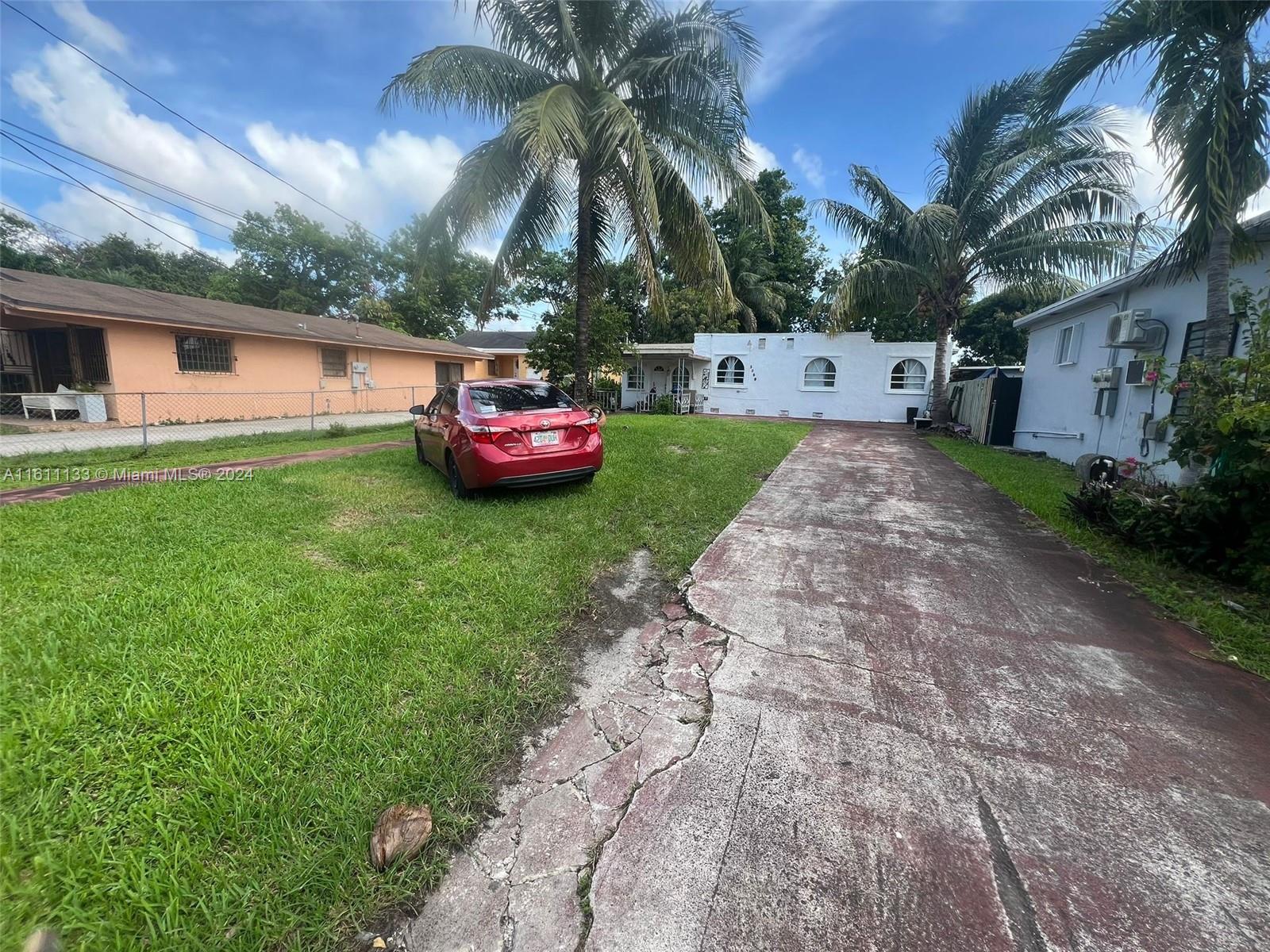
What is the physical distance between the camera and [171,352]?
13789 mm

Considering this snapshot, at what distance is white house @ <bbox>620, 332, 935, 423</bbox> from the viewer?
20.0m

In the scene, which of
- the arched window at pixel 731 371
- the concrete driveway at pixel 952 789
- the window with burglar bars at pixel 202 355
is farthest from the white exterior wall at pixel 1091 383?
the window with burglar bars at pixel 202 355

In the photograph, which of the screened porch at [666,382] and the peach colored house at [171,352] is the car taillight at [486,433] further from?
the screened porch at [666,382]

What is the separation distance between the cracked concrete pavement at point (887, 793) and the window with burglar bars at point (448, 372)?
74.1ft

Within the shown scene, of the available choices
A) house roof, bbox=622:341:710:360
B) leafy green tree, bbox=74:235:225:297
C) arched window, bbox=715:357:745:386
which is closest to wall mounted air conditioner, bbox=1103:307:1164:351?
house roof, bbox=622:341:710:360

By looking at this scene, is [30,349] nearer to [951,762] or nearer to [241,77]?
[241,77]

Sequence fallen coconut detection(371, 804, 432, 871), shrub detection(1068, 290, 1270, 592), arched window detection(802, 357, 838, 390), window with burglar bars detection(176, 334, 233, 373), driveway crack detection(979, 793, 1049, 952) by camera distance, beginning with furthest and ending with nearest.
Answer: arched window detection(802, 357, 838, 390) < window with burglar bars detection(176, 334, 233, 373) < shrub detection(1068, 290, 1270, 592) < fallen coconut detection(371, 804, 432, 871) < driveway crack detection(979, 793, 1049, 952)

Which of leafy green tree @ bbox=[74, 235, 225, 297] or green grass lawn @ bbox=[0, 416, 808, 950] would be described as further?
leafy green tree @ bbox=[74, 235, 225, 297]

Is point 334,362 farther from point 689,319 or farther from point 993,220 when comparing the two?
point 993,220

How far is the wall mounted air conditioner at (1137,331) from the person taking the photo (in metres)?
7.84

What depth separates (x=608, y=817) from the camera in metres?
1.96

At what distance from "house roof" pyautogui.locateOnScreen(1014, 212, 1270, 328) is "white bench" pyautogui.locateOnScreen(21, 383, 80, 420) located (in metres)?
19.9

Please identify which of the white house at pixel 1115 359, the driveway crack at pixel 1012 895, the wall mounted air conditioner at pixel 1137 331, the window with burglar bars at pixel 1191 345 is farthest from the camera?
the wall mounted air conditioner at pixel 1137 331

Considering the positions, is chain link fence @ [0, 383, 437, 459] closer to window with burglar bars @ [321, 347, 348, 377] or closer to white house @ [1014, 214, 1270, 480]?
window with burglar bars @ [321, 347, 348, 377]
